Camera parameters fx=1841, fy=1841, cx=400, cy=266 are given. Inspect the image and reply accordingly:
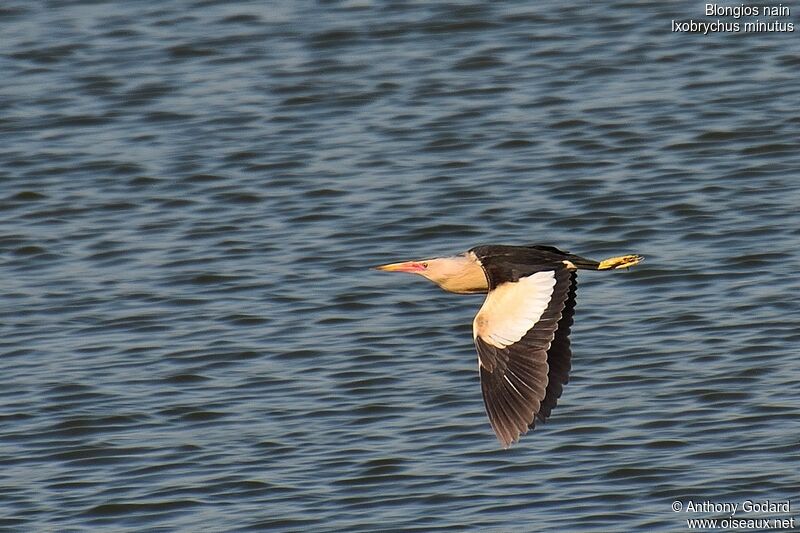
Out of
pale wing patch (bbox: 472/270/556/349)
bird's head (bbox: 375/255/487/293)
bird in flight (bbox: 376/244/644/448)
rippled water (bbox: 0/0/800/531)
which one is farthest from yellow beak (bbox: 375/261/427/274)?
rippled water (bbox: 0/0/800/531)

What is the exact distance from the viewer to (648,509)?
27.0 feet

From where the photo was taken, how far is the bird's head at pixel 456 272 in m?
7.55

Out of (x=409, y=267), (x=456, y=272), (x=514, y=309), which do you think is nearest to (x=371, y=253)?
(x=409, y=267)

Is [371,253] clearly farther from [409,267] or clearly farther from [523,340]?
[523,340]

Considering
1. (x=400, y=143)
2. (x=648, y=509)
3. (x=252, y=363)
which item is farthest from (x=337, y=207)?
(x=648, y=509)

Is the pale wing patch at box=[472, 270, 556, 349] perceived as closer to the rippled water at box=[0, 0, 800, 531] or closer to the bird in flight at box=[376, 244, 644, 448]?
the bird in flight at box=[376, 244, 644, 448]

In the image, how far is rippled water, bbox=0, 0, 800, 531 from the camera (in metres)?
8.68

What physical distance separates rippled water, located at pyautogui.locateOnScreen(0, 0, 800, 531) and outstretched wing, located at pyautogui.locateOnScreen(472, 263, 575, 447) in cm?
128

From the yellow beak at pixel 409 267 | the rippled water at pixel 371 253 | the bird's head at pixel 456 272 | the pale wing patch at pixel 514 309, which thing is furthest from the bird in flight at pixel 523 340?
the rippled water at pixel 371 253

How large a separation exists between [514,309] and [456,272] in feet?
1.98

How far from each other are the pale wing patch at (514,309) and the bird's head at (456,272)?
13.6 inches

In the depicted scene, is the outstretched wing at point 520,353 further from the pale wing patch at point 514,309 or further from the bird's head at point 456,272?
the bird's head at point 456,272

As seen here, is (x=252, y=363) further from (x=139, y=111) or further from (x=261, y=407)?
(x=139, y=111)

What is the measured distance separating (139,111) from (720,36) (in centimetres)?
487
